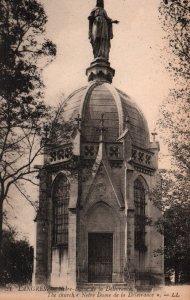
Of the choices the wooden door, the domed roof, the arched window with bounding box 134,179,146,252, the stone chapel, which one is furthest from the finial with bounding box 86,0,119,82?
the wooden door

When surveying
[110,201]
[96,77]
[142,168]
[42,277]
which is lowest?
[42,277]

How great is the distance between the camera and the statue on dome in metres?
33.2

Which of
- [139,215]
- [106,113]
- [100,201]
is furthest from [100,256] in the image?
[106,113]

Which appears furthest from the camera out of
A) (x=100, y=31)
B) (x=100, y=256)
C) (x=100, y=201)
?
(x=100, y=31)

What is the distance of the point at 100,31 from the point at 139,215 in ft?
40.7

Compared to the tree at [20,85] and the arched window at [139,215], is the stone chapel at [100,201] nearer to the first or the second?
the arched window at [139,215]

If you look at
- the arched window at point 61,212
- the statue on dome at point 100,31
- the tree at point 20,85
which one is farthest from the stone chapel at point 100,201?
the tree at point 20,85

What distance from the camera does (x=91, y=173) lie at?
91.2 ft

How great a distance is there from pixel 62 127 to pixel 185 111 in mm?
4941

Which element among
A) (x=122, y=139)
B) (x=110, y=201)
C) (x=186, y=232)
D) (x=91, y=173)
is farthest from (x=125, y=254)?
(x=186, y=232)

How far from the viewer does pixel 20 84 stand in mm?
16906

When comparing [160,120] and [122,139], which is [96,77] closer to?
[122,139]

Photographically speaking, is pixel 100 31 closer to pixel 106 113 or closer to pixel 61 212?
pixel 106 113

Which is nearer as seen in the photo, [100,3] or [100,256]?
[100,256]
